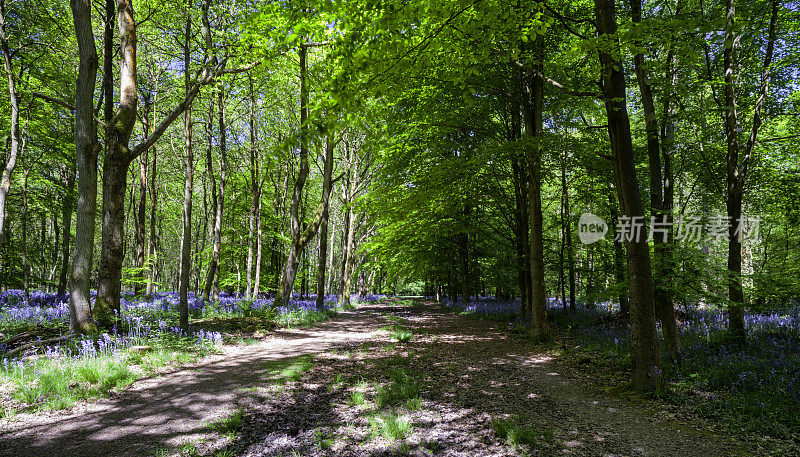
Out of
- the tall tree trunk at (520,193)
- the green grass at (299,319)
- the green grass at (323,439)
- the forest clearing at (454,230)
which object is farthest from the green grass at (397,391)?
the green grass at (299,319)

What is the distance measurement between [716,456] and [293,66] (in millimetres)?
15323

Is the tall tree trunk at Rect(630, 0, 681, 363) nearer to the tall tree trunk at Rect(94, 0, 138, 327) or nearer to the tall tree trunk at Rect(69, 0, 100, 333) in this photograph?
the tall tree trunk at Rect(69, 0, 100, 333)

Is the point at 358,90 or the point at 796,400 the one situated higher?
the point at 358,90

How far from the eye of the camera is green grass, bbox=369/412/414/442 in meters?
3.51

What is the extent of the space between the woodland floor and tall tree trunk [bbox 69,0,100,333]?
8.23ft

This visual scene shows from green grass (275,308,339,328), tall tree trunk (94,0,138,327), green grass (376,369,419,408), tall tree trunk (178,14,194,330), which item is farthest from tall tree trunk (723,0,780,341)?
tall tree trunk (94,0,138,327)

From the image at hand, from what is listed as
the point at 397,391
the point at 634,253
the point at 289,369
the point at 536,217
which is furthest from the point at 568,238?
the point at 289,369

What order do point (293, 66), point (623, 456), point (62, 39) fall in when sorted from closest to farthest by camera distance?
1. point (623, 456)
2. point (62, 39)
3. point (293, 66)

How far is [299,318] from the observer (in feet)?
40.4

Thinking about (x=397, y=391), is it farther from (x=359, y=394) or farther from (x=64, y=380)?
(x=64, y=380)

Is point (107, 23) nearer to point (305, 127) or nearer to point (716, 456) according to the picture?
point (305, 127)

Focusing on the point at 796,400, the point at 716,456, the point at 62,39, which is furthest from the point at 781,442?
the point at 62,39

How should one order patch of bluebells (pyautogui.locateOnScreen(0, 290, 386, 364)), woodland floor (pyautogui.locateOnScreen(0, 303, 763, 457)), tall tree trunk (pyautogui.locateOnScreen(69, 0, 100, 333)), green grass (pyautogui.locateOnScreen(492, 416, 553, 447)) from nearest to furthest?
woodland floor (pyautogui.locateOnScreen(0, 303, 763, 457)), green grass (pyautogui.locateOnScreen(492, 416, 553, 447)), patch of bluebells (pyautogui.locateOnScreen(0, 290, 386, 364)), tall tree trunk (pyautogui.locateOnScreen(69, 0, 100, 333))

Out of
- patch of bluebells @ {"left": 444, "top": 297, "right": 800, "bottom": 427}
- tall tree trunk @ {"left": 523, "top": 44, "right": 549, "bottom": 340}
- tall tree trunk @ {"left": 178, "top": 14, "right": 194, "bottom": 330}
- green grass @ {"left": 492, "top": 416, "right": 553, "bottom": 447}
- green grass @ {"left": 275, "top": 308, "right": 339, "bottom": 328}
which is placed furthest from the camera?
green grass @ {"left": 275, "top": 308, "right": 339, "bottom": 328}
